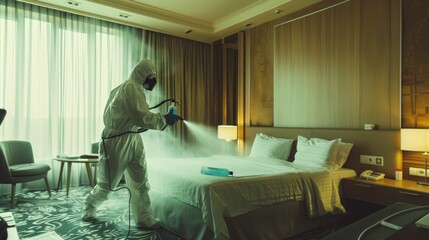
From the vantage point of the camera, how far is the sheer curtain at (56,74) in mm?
3947

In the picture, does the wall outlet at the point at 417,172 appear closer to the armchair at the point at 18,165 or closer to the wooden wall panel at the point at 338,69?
the wooden wall panel at the point at 338,69

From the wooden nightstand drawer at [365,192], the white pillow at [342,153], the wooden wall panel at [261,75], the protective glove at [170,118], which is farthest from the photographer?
the wooden wall panel at [261,75]

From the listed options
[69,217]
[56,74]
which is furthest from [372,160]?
[56,74]

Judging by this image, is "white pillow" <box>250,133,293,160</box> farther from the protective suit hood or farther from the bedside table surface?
the protective suit hood

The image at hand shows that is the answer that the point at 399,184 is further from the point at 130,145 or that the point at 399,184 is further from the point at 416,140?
the point at 130,145

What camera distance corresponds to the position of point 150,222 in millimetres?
2723

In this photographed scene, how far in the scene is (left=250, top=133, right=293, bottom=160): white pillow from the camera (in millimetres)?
3584

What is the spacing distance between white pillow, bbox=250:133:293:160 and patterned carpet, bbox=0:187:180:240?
1640 mm

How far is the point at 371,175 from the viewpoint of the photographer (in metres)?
2.84

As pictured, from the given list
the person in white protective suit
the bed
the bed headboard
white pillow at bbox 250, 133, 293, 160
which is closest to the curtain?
the person in white protective suit

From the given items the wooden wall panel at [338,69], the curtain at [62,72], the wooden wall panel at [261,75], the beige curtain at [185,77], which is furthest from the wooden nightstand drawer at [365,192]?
the curtain at [62,72]

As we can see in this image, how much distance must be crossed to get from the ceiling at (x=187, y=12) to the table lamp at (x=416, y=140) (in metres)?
2.03

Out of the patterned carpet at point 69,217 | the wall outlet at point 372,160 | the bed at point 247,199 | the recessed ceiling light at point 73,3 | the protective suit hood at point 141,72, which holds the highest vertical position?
the recessed ceiling light at point 73,3

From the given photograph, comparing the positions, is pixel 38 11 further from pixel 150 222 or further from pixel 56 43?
pixel 150 222
